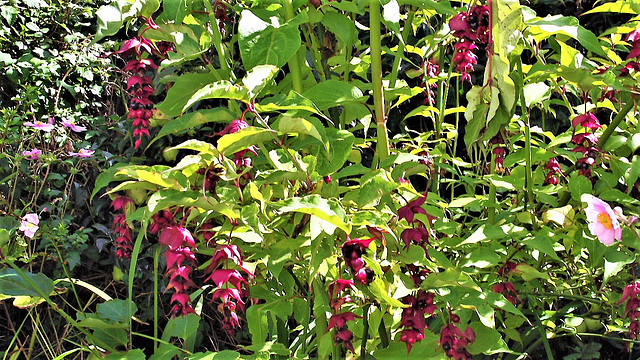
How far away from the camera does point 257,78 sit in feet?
2.15

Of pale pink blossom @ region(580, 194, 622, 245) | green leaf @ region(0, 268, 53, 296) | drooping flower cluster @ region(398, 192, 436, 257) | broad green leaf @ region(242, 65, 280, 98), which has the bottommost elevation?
green leaf @ region(0, 268, 53, 296)

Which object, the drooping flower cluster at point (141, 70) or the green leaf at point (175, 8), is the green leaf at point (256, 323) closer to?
the drooping flower cluster at point (141, 70)

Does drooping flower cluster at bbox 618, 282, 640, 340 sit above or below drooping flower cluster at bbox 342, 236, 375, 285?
below

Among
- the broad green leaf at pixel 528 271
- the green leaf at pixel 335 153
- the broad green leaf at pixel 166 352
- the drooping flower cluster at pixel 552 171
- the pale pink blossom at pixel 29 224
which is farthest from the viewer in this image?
the pale pink blossom at pixel 29 224

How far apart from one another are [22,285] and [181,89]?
0.49 m

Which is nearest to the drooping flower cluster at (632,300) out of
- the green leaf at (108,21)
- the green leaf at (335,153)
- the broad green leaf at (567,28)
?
the broad green leaf at (567,28)

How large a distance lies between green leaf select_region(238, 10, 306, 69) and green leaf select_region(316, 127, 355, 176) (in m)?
0.16

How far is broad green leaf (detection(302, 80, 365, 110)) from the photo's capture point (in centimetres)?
80

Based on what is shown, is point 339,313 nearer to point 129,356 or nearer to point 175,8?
point 129,356

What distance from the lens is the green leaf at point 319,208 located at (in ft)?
2.14

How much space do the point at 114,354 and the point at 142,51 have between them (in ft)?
Answer: 1.66

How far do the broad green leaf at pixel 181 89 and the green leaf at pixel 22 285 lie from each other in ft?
1.38

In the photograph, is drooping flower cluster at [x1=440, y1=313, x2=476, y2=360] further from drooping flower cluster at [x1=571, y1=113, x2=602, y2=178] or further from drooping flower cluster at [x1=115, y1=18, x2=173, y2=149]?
drooping flower cluster at [x1=115, y1=18, x2=173, y2=149]

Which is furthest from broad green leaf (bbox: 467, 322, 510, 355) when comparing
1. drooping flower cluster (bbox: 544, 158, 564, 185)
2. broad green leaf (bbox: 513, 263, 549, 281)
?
drooping flower cluster (bbox: 544, 158, 564, 185)
